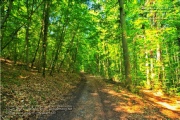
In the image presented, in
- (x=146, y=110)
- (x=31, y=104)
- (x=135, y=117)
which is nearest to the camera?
(x=135, y=117)

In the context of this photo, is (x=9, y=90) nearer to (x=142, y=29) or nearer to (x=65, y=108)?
(x=65, y=108)

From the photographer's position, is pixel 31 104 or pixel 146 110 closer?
pixel 31 104

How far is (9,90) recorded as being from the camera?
930 cm

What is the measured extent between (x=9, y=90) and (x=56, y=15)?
1188 cm

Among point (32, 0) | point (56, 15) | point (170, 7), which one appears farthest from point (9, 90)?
point (170, 7)

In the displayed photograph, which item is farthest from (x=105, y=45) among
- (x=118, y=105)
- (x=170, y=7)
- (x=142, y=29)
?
(x=118, y=105)

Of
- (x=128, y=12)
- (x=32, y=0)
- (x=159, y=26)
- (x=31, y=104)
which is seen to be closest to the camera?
(x=31, y=104)

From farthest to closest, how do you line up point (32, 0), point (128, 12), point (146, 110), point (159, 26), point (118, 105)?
point (159, 26) → point (128, 12) → point (32, 0) → point (118, 105) → point (146, 110)

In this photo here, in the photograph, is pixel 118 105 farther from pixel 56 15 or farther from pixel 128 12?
pixel 56 15

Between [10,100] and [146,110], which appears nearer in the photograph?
[10,100]

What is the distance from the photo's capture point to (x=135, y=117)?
794 centimetres

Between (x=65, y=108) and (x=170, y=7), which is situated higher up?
(x=170, y=7)

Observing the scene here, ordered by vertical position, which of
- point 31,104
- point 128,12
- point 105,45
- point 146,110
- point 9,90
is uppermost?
point 128,12

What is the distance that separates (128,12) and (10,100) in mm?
13260
